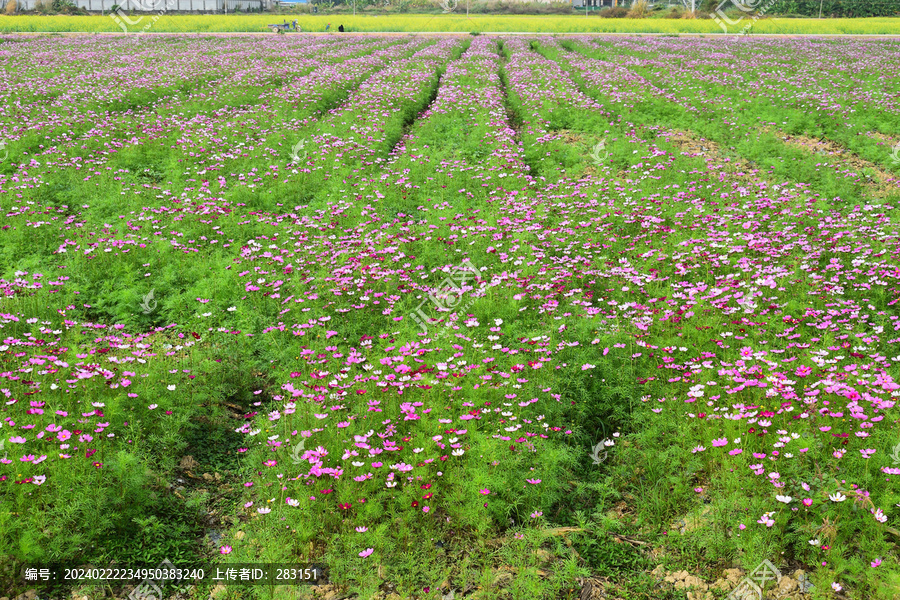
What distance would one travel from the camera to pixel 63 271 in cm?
790

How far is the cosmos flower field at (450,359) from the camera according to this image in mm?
3961

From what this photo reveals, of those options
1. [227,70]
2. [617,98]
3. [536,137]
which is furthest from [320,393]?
[227,70]

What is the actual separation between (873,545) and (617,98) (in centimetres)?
1699

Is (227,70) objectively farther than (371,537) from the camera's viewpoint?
Yes

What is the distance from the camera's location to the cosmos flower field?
13.0 feet

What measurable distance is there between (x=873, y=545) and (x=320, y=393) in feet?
14.3

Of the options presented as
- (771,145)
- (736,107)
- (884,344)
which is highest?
(736,107)

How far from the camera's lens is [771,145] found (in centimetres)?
1344

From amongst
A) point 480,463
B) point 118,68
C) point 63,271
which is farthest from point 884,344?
point 118,68

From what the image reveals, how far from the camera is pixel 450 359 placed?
558 cm

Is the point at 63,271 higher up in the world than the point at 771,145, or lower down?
lower down

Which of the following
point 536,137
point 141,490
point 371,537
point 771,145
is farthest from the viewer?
point 536,137

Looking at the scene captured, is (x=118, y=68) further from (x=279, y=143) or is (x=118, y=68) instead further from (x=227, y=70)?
(x=279, y=143)

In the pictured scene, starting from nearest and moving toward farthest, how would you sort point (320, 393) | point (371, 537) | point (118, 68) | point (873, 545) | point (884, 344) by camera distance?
point (873, 545) < point (371, 537) < point (320, 393) < point (884, 344) < point (118, 68)
